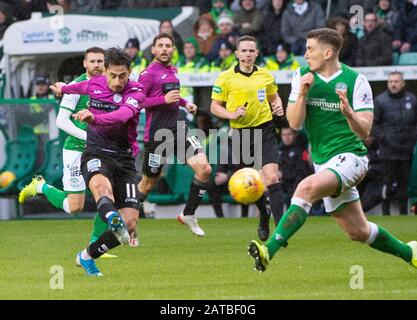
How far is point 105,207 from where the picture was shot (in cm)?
1061

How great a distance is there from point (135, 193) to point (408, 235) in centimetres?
546

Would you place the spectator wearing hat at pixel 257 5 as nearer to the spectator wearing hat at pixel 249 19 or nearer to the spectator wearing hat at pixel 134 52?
the spectator wearing hat at pixel 249 19

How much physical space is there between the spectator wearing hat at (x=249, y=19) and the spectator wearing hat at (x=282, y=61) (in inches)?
53.3

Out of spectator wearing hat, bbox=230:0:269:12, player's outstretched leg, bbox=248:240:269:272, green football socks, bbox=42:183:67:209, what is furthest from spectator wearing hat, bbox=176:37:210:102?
player's outstretched leg, bbox=248:240:269:272

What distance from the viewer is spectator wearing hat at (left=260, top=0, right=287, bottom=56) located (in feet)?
70.7

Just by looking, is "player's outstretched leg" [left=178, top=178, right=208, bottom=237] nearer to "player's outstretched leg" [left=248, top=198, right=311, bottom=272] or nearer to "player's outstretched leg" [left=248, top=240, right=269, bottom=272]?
"player's outstretched leg" [left=248, top=198, right=311, bottom=272]

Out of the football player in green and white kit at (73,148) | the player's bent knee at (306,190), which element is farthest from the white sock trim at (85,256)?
the player's bent knee at (306,190)

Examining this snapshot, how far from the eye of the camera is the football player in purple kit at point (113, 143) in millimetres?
10977

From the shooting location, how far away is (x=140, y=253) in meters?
13.9

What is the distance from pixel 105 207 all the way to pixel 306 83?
213 centimetres

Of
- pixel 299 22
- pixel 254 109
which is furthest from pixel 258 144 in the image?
pixel 299 22

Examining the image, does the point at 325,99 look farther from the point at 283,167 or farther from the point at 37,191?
the point at 283,167

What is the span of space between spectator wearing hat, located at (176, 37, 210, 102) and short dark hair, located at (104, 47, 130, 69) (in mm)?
9803
